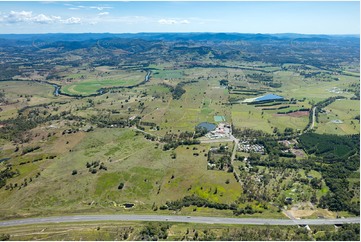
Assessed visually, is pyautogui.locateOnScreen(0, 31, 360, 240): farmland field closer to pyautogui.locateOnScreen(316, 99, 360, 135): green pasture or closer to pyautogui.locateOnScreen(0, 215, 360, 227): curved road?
pyautogui.locateOnScreen(316, 99, 360, 135): green pasture

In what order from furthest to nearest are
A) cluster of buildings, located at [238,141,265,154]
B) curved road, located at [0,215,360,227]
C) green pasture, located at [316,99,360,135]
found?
1. green pasture, located at [316,99,360,135]
2. cluster of buildings, located at [238,141,265,154]
3. curved road, located at [0,215,360,227]

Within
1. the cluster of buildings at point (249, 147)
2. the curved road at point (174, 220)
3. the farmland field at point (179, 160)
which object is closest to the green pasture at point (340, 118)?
the farmland field at point (179, 160)

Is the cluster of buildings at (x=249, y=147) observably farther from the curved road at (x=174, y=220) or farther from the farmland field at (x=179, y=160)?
the curved road at (x=174, y=220)

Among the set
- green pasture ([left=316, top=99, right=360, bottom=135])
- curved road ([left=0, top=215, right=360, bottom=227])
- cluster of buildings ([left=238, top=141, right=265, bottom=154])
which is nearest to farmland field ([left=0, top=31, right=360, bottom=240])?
cluster of buildings ([left=238, top=141, right=265, bottom=154])

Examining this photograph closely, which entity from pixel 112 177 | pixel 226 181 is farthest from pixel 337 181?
pixel 112 177

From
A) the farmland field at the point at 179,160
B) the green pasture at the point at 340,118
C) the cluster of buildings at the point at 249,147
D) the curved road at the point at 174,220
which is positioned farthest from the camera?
the green pasture at the point at 340,118

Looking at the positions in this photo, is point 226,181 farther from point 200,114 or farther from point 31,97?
point 31,97

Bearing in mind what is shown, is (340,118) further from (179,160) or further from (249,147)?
(179,160)

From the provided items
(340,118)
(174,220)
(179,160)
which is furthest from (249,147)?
(340,118)

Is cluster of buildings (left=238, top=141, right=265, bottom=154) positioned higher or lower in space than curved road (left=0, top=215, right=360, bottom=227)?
higher
